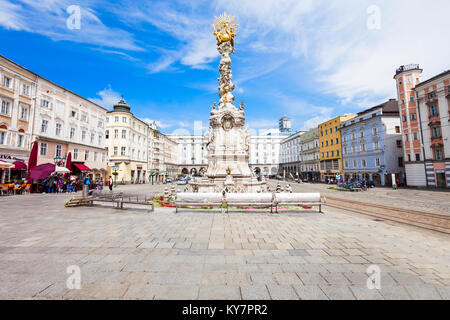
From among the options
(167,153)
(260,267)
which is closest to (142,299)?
(260,267)

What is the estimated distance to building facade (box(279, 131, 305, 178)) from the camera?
231 ft

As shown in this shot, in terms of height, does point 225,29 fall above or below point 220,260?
above

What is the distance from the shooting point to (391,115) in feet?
123

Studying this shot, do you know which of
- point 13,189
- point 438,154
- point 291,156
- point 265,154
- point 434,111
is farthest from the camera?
point 265,154

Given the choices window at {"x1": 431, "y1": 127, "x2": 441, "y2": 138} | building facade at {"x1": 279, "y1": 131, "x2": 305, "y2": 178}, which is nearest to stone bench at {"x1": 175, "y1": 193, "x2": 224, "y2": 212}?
window at {"x1": 431, "y1": 127, "x2": 441, "y2": 138}

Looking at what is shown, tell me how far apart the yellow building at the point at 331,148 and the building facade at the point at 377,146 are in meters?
3.80

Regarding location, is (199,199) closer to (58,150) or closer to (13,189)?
(13,189)

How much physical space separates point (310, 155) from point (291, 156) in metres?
14.7

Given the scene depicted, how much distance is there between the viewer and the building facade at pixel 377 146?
37.2 meters

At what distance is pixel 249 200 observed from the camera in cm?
1041

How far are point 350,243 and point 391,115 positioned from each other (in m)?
44.0

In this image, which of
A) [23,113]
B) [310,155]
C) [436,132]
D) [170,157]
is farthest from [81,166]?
[310,155]

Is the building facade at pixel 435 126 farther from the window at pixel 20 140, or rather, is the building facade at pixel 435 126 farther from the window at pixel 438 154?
the window at pixel 20 140
